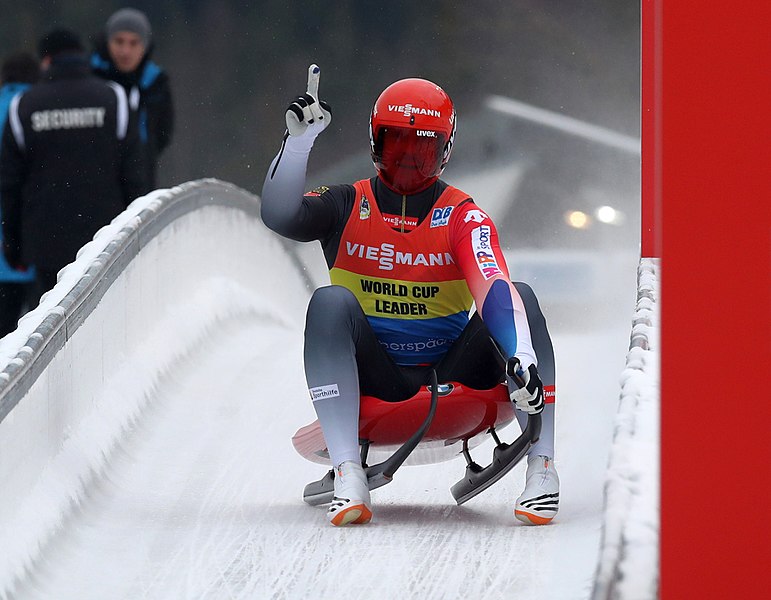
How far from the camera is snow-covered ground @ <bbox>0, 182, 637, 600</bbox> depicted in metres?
2.96

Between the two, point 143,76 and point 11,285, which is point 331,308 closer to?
point 11,285

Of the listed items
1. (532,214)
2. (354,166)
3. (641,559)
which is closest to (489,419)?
(641,559)

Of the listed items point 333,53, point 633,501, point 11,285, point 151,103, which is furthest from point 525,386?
point 333,53

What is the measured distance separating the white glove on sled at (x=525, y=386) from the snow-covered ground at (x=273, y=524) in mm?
324

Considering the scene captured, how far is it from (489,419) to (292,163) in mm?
875

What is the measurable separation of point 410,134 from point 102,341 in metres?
1.37

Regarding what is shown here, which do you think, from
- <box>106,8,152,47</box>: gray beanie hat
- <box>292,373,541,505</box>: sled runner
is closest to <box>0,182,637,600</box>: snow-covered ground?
<box>292,373,541,505</box>: sled runner

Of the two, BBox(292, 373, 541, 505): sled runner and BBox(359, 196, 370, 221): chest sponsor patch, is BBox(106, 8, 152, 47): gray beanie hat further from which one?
BBox(292, 373, 541, 505): sled runner

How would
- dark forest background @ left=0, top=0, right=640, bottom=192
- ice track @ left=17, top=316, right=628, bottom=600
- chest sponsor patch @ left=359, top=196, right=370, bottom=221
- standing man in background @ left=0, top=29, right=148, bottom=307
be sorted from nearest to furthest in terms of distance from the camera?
1. ice track @ left=17, top=316, right=628, bottom=600
2. chest sponsor patch @ left=359, top=196, right=370, bottom=221
3. standing man in background @ left=0, top=29, right=148, bottom=307
4. dark forest background @ left=0, top=0, right=640, bottom=192

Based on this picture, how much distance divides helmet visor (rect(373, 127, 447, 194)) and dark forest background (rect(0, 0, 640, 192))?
13.9 meters

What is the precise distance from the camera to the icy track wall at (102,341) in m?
3.16

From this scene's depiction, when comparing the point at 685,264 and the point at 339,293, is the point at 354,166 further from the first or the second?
the point at 685,264

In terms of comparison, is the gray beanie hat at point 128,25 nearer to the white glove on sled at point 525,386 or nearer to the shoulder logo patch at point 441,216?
the shoulder logo patch at point 441,216

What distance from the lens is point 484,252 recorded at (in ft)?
11.8
